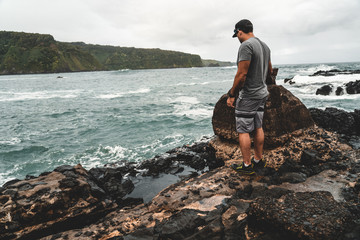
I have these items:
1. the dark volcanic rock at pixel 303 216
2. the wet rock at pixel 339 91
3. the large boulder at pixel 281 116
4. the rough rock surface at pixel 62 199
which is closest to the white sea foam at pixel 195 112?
the rough rock surface at pixel 62 199

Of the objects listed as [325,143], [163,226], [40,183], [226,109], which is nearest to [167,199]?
[163,226]

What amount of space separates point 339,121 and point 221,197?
5.96 m

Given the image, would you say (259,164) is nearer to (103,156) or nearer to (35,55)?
(103,156)

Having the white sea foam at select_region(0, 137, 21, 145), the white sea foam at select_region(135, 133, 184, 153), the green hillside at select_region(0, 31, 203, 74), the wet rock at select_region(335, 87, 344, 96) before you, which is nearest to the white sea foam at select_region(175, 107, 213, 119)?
the white sea foam at select_region(135, 133, 184, 153)

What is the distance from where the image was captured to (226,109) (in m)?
5.80

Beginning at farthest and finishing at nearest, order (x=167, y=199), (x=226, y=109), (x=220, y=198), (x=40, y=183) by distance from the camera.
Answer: (x=226, y=109)
(x=40, y=183)
(x=167, y=199)
(x=220, y=198)

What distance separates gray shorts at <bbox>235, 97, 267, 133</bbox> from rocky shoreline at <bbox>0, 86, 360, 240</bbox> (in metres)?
1.01

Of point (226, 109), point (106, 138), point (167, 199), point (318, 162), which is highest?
point (226, 109)

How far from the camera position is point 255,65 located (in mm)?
3400

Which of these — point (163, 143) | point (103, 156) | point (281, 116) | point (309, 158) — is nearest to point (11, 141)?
point (103, 156)

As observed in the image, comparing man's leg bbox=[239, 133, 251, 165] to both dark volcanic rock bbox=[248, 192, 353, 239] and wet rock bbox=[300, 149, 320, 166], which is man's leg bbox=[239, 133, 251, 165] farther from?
wet rock bbox=[300, 149, 320, 166]

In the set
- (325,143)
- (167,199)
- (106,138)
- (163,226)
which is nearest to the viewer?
(163,226)

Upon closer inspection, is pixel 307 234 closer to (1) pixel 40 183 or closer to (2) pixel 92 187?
(2) pixel 92 187

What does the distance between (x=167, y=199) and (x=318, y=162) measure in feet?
10.8
